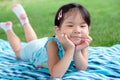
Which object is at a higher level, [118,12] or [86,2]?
[86,2]

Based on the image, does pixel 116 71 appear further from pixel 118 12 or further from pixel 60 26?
pixel 118 12

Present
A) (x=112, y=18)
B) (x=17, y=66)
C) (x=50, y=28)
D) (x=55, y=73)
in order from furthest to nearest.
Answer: (x=112, y=18) → (x=50, y=28) → (x=17, y=66) → (x=55, y=73)

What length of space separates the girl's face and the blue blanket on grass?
0.24m

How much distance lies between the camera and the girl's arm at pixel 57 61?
2.28m

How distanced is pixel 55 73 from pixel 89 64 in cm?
41

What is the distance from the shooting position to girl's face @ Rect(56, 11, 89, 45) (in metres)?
2.32

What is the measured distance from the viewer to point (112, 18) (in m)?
6.17

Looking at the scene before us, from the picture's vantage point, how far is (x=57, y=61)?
2.34m

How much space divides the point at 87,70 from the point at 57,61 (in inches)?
10.4

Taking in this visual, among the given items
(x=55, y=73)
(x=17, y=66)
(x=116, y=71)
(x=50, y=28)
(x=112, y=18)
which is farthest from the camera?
(x=112, y=18)

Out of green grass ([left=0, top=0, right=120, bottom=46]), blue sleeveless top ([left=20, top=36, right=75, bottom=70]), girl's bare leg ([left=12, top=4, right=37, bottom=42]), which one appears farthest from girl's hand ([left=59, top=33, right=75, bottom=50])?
green grass ([left=0, top=0, right=120, bottom=46])

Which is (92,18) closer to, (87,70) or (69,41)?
(87,70)

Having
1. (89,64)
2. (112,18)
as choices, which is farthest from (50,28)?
(89,64)

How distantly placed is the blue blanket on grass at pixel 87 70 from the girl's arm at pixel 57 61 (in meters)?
0.05
